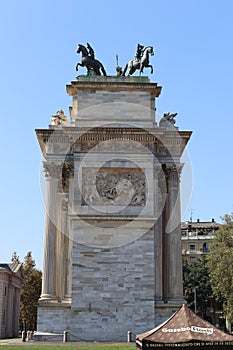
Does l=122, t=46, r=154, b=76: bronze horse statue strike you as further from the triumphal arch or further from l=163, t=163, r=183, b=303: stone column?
l=163, t=163, r=183, b=303: stone column

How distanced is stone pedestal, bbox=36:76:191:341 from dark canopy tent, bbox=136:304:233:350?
19.5 m

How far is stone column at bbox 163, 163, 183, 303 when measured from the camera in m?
34.8

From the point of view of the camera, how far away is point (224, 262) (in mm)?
48656

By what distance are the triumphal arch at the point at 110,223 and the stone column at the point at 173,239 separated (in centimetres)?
7

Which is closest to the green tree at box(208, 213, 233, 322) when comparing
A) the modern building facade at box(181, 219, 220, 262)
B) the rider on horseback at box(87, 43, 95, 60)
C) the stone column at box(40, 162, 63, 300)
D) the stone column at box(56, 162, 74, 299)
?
the stone column at box(56, 162, 74, 299)

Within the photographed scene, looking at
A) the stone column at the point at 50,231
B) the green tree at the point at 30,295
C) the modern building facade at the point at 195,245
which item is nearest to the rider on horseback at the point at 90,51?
the stone column at the point at 50,231

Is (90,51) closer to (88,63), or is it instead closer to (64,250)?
(88,63)

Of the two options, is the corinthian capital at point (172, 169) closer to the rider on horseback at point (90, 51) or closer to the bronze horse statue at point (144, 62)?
the bronze horse statue at point (144, 62)

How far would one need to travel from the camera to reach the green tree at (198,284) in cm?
8156

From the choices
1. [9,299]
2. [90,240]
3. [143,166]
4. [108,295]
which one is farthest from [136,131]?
[9,299]

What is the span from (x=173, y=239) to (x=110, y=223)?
172 inches

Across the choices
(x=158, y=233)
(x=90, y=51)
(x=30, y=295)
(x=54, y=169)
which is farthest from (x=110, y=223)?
(x=30, y=295)

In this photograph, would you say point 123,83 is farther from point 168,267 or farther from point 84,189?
point 168,267

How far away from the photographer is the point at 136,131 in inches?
1430
